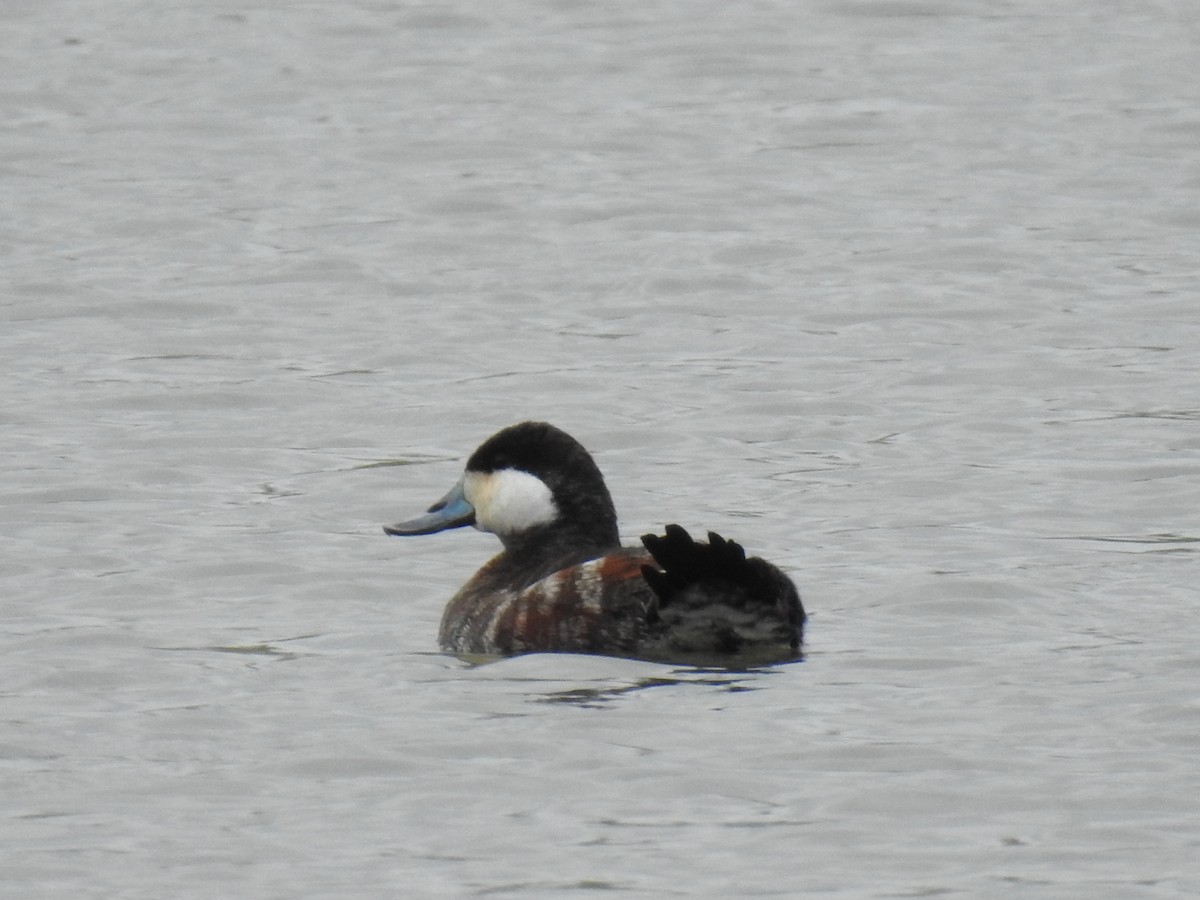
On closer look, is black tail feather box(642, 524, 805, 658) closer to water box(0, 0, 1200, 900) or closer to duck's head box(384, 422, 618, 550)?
water box(0, 0, 1200, 900)

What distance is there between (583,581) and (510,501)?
0.77m

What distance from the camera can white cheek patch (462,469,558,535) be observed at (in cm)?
861

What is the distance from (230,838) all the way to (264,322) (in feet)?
26.9

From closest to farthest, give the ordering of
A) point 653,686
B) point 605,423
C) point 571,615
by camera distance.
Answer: point 653,686 < point 571,615 < point 605,423

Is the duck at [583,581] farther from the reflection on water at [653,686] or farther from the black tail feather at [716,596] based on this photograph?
the reflection on water at [653,686]

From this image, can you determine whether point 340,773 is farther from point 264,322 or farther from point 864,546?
point 264,322

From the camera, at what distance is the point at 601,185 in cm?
1800

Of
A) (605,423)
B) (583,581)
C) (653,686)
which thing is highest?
(583,581)

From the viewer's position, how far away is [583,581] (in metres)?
8.00

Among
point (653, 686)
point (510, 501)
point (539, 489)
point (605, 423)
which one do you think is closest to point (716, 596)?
point (653, 686)

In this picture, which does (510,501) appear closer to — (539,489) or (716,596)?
(539,489)

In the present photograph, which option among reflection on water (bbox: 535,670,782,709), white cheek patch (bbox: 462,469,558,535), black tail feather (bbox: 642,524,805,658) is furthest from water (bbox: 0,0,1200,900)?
white cheek patch (bbox: 462,469,558,535)

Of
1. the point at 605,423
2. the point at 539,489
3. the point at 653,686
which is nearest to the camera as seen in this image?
the point at 653,686

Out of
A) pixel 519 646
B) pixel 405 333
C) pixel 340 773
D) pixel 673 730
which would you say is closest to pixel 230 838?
pixel 340 773
